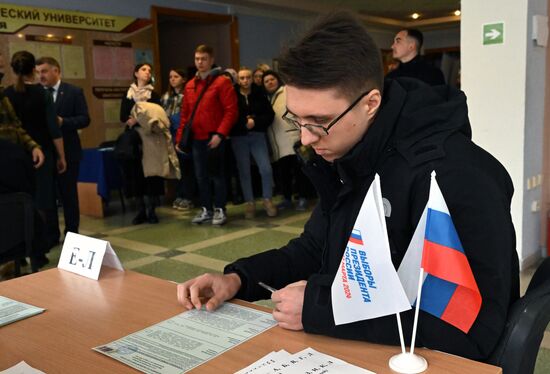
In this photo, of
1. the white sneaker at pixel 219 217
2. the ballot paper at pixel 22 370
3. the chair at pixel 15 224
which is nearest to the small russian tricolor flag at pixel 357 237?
the ballot paper at pixel 22 370

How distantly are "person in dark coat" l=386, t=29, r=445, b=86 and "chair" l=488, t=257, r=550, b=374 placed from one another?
317 centimetres

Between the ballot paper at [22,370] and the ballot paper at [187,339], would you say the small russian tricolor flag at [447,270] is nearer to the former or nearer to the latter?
the ballot paper at [187,339]

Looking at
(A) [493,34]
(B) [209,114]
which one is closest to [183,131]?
(B) [209,114]

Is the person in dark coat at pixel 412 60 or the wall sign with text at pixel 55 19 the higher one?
the wall sign with text at pixel 55 19

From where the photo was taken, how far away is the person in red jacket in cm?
469

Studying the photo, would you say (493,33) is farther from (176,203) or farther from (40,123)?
(176,203)

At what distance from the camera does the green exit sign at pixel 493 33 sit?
10.9ft

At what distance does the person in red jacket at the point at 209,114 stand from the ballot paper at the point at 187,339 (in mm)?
3589

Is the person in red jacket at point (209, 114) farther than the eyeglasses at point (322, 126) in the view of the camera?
Yes

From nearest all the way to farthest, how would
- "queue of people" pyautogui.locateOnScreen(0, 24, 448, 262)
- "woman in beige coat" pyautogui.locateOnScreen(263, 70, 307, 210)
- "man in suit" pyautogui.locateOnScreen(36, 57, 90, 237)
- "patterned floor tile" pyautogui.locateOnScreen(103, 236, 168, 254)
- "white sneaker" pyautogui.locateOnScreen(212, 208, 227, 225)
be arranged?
"queue of people" pyautogui.locateOnScreen(0, 24, 448, 262), "patterned floor tile" pyautogui.locateOnScreen(103, 236, 168, 254), "man in suit" pyautogui.locateOnScreen(36, 57, 90, 237), "white sneaker" pyautogui.locateOnScreen(212, 208, 227, 225), "woman in beige coat" pyautogui.locateOnScreen(263, 70, 307, 210)

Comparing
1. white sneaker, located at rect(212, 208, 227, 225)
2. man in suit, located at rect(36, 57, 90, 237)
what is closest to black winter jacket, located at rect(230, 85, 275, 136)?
white sneaker, located at rect(212, 208, 227, 225)

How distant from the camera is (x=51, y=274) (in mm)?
1507

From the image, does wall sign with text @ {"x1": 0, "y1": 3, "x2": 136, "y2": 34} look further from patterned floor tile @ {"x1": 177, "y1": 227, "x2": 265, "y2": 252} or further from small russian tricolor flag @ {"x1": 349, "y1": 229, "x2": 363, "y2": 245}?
small russian tricolor flag @ {"x1": 349, "y1": 229, "x2": 363, "y2": 245}

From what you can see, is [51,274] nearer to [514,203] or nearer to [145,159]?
[514,203]
